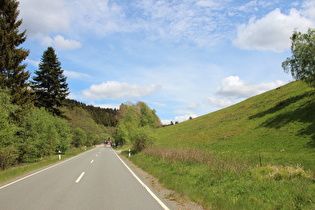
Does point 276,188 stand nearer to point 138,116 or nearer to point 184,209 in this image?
point 184,209

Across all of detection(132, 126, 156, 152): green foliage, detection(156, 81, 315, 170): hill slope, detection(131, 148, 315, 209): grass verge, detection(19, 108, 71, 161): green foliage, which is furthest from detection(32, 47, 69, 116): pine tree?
detection(131, 148, 315, 209): grass verge

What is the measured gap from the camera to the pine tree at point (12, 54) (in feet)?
65.8

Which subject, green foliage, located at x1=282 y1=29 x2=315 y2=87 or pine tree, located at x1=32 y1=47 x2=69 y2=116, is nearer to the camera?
green foliage, located at x1=282 y1=29 x2=315 y2=87

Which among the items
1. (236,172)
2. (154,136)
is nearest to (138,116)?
(154,136)

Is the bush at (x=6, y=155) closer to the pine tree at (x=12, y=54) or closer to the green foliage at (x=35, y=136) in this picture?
the green foliage at (x=35, y=136)

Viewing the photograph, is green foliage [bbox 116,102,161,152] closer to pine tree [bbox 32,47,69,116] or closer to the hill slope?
the hill slope

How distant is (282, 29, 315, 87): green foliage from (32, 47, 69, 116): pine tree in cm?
3565

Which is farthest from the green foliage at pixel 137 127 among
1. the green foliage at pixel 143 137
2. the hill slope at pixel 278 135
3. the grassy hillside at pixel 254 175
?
the grassy hillside at pixel 254 175

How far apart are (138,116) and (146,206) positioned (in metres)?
77.1

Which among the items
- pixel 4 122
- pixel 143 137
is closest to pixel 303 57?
pixel 143 137

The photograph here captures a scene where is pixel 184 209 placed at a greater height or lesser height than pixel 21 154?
lesser

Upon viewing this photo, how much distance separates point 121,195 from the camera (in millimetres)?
7324

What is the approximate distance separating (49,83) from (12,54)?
16399 mm

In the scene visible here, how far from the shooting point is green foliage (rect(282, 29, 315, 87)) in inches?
1013
